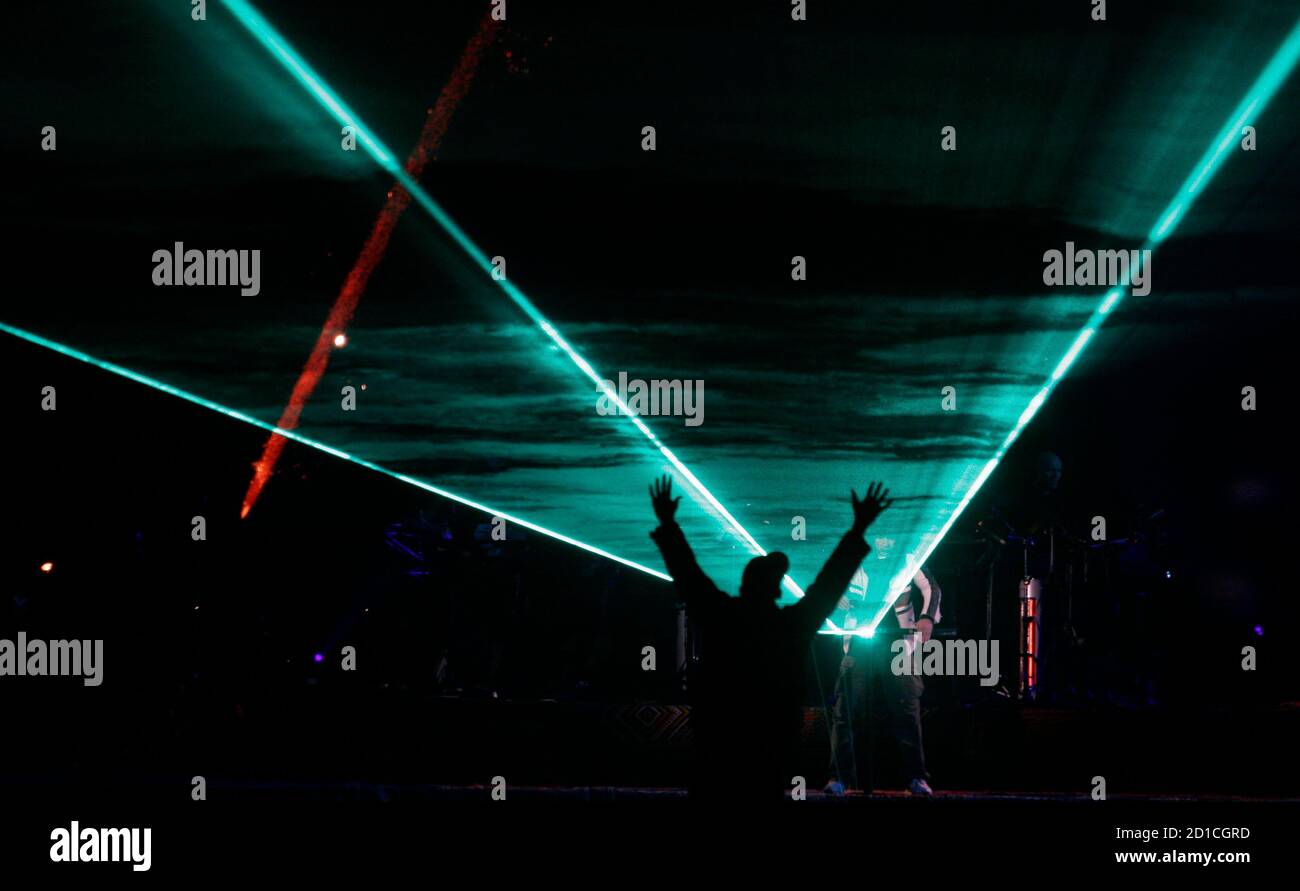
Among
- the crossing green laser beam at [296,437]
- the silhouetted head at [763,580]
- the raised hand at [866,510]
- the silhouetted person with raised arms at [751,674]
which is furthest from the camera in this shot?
the crossing green laser beam at [296,437]

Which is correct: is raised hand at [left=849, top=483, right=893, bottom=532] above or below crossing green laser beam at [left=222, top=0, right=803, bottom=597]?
below

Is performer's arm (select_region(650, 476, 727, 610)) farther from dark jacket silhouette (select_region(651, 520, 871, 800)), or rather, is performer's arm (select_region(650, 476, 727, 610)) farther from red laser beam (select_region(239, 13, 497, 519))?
red laser beam (select_region(239, 13, 497, 519))

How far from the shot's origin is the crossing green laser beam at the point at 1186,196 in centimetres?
691

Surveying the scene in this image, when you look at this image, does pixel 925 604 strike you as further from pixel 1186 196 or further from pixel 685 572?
pixel 685 572

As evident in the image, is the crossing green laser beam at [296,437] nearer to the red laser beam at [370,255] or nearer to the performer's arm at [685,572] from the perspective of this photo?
the red laser beam at [370,255]

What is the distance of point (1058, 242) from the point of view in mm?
9258

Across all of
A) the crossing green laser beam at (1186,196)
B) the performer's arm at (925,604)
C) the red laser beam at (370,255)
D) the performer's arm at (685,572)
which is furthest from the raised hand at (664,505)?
the performer's arm at (925,604)

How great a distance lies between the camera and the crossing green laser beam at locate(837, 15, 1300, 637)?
6914 mm

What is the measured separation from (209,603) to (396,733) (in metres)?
1.81

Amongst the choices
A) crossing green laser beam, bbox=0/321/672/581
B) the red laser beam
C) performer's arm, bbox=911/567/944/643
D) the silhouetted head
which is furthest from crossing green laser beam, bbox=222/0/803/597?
the silhouetted head

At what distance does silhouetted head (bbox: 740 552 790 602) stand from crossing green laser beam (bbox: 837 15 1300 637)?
3279 millimetres

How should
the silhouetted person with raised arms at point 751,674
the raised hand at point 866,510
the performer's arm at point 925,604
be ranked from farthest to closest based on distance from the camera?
the performer's arm at point 925,604
the raised hand at point 866,510
the silhouetted person with raised arms at point 751,674
